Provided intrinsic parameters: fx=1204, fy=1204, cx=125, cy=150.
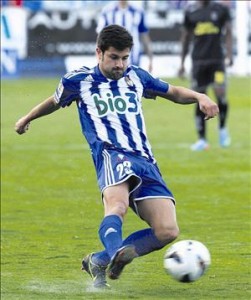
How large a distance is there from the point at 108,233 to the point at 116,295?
0.65 meters

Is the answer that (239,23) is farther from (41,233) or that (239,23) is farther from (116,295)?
(116,295)

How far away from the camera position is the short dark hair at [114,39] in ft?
24.1

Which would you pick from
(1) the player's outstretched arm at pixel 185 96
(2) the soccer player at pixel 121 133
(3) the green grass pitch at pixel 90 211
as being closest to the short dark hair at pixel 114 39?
(2) the soccer player at pixel 121 133

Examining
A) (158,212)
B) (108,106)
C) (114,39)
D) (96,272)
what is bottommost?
(96,272)

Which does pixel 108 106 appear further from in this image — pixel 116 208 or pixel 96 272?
pixel 96 272

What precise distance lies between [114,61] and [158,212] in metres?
0.97

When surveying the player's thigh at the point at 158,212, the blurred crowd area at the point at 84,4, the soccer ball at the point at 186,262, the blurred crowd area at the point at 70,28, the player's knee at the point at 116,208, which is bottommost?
the blurred crowd area at the point at 70,28

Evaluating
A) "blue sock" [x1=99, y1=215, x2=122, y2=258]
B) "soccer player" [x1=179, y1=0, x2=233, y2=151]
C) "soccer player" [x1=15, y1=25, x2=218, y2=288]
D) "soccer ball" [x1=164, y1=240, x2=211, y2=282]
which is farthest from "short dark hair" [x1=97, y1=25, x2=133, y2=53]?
"soccer player" [x1=179, y1=0, x2=233, y2=151]

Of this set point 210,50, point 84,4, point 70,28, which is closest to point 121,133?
point 210,50

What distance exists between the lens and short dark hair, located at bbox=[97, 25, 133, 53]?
24.1ft

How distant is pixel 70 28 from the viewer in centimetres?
2800

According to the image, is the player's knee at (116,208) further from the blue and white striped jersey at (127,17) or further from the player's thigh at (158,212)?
the blue and white striped jersey at (127,17)

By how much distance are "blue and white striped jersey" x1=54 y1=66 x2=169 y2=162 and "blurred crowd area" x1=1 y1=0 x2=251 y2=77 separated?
19267mm

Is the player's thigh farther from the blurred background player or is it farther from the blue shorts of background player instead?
the blurred background player
